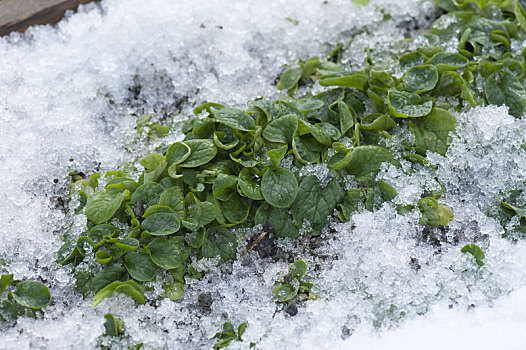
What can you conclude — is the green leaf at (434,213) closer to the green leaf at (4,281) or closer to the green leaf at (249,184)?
the green leaf at (249,184)

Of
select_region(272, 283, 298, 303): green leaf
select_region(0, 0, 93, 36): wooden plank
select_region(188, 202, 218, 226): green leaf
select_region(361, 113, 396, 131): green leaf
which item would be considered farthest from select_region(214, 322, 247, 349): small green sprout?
select_region(0, 0, 93, 36): wooden plank

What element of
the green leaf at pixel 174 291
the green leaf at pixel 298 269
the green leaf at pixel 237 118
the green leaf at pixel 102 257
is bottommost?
the green leaf at pixel 298 269

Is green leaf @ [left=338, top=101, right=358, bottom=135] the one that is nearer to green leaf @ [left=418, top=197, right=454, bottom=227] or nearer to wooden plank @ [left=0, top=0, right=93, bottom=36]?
green leaf @ [left=418, top=197, right=454, bottom=227]

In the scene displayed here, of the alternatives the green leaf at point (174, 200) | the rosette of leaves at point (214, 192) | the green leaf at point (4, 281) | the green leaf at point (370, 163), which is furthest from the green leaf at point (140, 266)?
the green leaf at point (370, 163)

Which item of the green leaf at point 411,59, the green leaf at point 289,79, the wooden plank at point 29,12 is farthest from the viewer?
the wooden plank at point 29,12

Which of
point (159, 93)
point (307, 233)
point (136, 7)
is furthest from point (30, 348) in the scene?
point (136, 7)

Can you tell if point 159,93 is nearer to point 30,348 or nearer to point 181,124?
point 181,124
